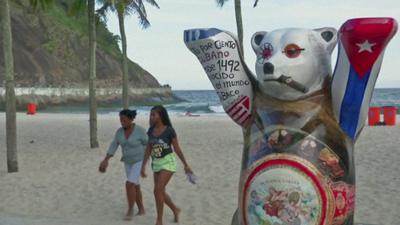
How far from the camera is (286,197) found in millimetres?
3803

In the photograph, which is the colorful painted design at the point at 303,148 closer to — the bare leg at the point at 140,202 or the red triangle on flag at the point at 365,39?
the red triangle on flag at the point at 365,39

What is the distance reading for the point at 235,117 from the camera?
426 cm

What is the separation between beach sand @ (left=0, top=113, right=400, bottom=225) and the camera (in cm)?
760

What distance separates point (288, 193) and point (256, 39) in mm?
1143

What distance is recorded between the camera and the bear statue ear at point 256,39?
4199 millimetres

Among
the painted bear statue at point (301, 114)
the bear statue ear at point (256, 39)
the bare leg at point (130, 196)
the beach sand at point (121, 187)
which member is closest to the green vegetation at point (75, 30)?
the beach sand at point (121, 187)

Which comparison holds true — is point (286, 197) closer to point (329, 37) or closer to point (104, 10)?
→ point (329, 37)

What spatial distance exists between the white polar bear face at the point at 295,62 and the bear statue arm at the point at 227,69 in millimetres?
168

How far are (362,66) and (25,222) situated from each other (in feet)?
14.6

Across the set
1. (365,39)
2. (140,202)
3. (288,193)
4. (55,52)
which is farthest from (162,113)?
(55,52)

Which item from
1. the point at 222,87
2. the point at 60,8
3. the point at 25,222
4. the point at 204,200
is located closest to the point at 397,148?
the point at 204,200

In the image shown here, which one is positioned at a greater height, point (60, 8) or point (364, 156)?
point (60, 8)

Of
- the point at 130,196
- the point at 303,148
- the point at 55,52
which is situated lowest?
the point at 130,196

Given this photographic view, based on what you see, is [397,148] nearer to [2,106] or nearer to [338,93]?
[338,93]
